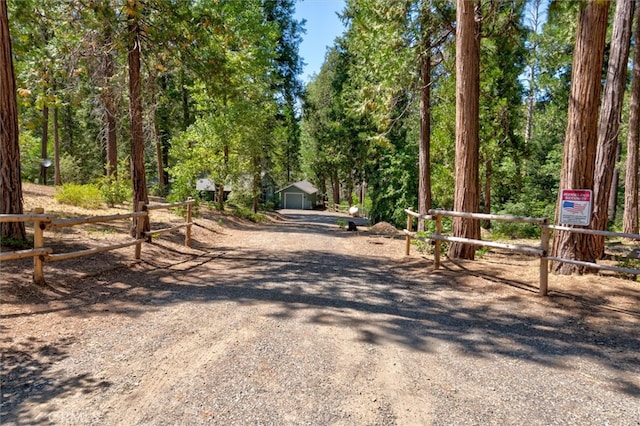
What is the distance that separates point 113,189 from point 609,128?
45.7 feet

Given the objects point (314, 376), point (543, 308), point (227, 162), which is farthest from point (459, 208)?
point (227, 162)

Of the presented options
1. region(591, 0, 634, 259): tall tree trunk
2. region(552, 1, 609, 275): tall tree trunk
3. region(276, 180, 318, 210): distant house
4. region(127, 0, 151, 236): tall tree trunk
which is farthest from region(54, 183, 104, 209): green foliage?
region(276, 180, 318, 210): distant house

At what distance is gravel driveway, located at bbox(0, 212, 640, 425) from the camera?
2.91 metres

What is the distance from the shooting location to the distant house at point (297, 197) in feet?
191

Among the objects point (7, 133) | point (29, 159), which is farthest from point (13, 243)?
point (29, 159)

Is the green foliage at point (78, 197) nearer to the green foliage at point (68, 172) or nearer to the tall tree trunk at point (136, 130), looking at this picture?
the tall tree trunk at point (136, 130)

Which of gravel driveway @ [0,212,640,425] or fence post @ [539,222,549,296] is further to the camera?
fence post @ [539,222,549,296]

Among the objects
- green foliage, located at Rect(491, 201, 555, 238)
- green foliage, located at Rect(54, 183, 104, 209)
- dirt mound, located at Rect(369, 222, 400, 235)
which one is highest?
green foliage, located at Rect(54, 183, 104, 209)

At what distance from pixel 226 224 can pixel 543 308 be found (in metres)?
13.4

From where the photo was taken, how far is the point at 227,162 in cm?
1909

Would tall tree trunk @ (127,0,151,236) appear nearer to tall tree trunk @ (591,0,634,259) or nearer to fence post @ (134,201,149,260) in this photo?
fence post @ (134,201,149,260)

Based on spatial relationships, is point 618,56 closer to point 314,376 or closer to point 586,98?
point 586,98

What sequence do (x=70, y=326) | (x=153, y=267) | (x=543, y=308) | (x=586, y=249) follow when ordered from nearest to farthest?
1. (x=70, y=326)
2. (x=543, y=308)
3. (x=586, y=249)
4. (x=153, y=267)

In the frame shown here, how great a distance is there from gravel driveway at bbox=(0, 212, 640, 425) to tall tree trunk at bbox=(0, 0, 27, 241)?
2.04 metres
